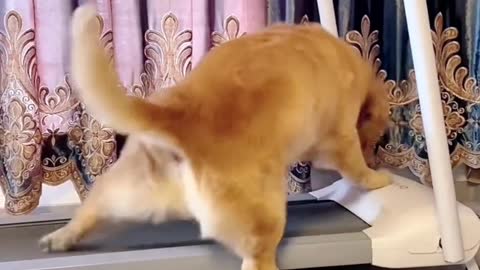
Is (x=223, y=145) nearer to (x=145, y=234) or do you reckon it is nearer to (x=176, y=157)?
(x=176, y=157)

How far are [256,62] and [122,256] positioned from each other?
43cm

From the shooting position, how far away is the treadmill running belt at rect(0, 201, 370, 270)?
4.95ft

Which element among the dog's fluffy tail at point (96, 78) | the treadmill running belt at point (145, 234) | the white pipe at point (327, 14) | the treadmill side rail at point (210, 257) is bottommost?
the treadmill side rail at point (210, 257)

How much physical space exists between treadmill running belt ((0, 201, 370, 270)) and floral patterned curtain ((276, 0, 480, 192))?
26 centimetres

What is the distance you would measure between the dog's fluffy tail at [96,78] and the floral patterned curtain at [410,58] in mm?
824


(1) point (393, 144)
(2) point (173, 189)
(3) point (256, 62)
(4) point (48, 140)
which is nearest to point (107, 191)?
(2) point (173, 189)

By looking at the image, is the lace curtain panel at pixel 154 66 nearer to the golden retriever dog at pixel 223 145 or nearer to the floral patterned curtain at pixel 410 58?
the floral patterned curtain at pixel 410 58

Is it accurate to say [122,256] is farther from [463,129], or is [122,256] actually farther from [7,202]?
[463,129]

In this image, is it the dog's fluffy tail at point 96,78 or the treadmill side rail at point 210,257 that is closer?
the dog's fluffy tail at point 96,78

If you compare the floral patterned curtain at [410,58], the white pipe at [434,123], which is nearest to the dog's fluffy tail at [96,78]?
the white pipe at [434,123]

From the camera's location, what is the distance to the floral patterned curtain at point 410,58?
195 centimetres

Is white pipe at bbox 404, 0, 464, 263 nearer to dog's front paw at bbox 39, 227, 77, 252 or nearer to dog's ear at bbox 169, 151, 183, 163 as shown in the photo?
dog's ear at bbox 169, 151, 183, 163

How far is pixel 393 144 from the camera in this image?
78.7 inches

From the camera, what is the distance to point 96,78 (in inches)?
44.0
